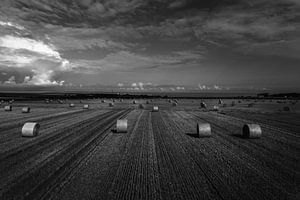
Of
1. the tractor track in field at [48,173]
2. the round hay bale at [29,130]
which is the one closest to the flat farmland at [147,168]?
the tractor track in field at [48,173]

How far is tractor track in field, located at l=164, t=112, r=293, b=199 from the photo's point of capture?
701 centimetres

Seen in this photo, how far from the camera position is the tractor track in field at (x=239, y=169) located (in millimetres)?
7012

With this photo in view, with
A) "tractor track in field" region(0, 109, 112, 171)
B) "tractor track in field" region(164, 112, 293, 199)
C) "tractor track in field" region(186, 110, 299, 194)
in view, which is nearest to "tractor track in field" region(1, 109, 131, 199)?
"tractor track in field" region(0, 109, 112, 171)

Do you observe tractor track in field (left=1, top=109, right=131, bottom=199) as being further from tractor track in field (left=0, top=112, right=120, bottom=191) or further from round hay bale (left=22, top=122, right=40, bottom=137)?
round hay bale (left=22, top=122, right=40, bottom=137)

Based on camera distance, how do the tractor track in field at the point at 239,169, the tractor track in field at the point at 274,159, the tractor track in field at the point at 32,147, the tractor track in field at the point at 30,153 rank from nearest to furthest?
1. the tractor track in field at the point at 239,169
2. the tractor track in field at the point at 274,159
3. the tractor track in field at the point at 30,153
4. the tractor track in field at the point at 32,147

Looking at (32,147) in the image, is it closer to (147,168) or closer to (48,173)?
(48,173)

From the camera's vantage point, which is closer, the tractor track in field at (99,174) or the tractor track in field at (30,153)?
the tractor track in field at (99,174)

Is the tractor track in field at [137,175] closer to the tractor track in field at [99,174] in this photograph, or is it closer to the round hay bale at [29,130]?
the tractor track in field at [99,174]

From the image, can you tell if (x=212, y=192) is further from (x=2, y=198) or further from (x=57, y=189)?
(x=2, y=198)

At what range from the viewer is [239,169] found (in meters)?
9.11

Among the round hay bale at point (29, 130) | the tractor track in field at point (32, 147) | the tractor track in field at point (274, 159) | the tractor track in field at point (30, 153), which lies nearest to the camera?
the tractor track in field at point (274, 159)

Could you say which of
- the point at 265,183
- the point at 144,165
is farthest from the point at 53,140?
the point at 265,183

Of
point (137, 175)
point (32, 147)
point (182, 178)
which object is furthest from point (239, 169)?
point (32, 147)

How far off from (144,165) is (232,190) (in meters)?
3.73
